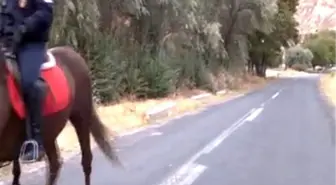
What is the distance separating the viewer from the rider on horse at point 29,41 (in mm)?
5789

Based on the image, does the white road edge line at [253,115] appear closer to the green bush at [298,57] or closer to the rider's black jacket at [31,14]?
the rider's black jacket at [31,14]

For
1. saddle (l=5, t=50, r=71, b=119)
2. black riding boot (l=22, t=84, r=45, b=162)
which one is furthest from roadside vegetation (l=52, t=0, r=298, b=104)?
black riding boot (l=22, t=84, r=45, b=162)

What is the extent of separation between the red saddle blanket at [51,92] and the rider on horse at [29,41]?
0.07 metres

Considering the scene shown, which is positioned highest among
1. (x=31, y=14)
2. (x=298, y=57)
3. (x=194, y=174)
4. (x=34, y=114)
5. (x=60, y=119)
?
(x=31, y=14)

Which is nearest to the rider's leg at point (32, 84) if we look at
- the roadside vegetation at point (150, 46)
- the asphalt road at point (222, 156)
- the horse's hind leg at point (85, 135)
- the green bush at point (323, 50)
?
the horse's hind leg at point (85, 135)

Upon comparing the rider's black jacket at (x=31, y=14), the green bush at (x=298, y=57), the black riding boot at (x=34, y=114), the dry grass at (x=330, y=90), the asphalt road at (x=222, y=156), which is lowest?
the green bush at (x=298, y=57)

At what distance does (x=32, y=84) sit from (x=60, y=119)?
2.43ft

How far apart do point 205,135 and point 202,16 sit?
22692 mm

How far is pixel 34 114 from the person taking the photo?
19.2 ft

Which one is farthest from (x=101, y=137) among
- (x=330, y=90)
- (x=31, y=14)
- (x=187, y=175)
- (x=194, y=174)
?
(x=330, y=90)

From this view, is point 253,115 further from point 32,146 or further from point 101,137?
point 32,146

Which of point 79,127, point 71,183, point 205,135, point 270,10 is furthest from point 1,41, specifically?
point 270,10

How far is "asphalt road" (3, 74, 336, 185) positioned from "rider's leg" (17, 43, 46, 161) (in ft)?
9.89

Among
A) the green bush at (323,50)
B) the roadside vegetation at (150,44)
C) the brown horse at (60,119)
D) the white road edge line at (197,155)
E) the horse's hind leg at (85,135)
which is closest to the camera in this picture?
the brown horse at (60,119)
